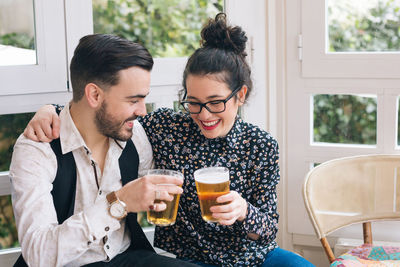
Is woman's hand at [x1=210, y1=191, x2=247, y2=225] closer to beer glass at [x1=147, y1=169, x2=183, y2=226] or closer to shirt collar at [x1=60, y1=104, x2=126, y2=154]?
beer glass at [x1=147, y1=169, x2=183, y2=226]

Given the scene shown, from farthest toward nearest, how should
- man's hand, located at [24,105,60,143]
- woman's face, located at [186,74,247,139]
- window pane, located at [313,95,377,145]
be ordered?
window pane, located at [313,95,377,145], woman's face, located at [186,74,247,139], man's hand, located at [24,105,60,143]

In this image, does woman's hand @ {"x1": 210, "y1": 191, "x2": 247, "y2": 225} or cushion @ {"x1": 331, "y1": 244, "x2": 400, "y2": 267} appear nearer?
woman's hand @ {"x1": 210, "y1": 191, "x2": 247, "y2": 225}

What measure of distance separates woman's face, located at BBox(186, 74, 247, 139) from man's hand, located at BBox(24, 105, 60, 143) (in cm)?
49

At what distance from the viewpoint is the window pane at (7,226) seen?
2.34 meters

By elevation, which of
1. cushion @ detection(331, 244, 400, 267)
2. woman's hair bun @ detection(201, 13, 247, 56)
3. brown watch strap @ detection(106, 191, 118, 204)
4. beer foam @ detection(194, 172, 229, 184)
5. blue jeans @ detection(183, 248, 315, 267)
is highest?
woman's hair bun @ detection(201, 13, 247, 56)

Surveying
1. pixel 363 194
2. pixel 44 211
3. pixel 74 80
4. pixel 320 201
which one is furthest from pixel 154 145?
pixel 363 194

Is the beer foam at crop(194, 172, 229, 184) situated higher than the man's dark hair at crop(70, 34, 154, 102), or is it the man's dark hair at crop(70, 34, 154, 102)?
the man's dark hair at crop(70, 34, 154, 102)

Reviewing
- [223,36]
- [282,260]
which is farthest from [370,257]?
[223,36]

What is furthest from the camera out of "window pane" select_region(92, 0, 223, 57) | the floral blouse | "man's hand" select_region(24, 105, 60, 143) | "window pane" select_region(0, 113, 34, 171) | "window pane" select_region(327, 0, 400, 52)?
"window pane" select_region(327, 0, 400, 52)

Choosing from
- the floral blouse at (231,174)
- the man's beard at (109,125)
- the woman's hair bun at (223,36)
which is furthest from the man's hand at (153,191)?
the woman's hair bun at (223,36)

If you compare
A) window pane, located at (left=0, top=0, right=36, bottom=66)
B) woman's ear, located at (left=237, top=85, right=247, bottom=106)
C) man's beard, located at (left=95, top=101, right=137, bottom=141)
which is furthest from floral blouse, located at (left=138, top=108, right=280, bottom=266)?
window pane, located at (left=0, top=0, right=36, bottom=66)

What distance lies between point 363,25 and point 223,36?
2.62ft

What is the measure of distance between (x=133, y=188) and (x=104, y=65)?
442 millimetres

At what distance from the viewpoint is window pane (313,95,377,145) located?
264cm
